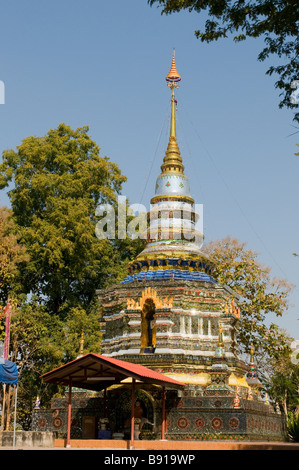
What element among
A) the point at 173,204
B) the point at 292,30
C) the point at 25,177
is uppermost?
the point at 25,177

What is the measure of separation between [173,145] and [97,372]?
59.1 feet

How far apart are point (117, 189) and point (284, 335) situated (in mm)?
15114

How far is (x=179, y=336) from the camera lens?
95.7 ft

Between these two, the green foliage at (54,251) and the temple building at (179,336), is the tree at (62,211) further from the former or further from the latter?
the temple building at (179,336)

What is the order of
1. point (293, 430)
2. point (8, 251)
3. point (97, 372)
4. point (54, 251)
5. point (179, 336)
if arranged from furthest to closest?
point (54, 251) < point (8, 251) < point (293, 430) < point (179, 336) < point (97, 372)

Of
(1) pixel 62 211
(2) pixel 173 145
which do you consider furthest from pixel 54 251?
(2) pixel 173 145

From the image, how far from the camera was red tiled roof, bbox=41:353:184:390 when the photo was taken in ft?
70.0

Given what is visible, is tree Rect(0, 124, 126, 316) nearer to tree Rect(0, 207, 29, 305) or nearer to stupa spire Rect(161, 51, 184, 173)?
tree Rect(0, 207, 29, 305)

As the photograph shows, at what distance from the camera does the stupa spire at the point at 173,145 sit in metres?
37.2

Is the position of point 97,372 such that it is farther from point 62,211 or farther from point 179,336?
point 62,211

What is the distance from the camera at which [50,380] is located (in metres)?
23.3

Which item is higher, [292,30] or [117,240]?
[117,240]
